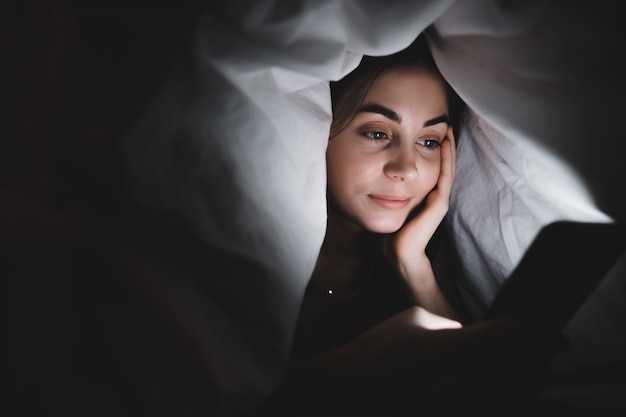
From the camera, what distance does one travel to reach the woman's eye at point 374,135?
2.85ft

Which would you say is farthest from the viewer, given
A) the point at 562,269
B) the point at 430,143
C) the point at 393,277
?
the point at 393,277

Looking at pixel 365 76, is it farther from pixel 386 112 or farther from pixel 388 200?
pixel 388 200

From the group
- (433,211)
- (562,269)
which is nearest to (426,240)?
(433,211)

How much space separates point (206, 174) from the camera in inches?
19.7

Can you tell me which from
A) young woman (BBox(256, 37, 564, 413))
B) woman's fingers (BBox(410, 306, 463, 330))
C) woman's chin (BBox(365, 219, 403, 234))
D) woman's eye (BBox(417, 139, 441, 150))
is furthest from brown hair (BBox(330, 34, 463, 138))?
woman's fingers (BBox(410, 306, 463, 330))

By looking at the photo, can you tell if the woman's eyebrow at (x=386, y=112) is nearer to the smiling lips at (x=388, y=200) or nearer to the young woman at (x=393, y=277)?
the young woman at (x=393, y=277)

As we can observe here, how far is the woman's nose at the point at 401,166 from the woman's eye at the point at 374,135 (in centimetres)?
4

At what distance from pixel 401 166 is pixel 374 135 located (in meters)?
0.09

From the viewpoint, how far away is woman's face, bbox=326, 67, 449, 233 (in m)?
0.85

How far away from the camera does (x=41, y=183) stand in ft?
1.98

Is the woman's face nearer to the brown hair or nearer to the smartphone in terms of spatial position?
the brown hair

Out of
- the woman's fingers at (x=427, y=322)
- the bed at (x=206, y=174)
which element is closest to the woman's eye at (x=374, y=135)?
the bed at (x=206, y=174)

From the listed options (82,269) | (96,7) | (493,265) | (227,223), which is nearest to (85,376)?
(82,269)

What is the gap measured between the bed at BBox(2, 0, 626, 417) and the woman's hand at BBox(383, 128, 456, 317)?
13.2 inches
